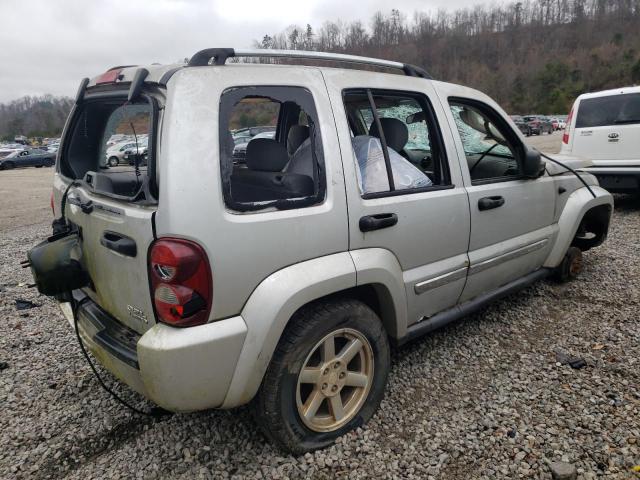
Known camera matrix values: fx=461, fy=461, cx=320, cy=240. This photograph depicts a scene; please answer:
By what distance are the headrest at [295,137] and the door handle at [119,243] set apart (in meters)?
1.40

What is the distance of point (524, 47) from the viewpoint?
9181 cm

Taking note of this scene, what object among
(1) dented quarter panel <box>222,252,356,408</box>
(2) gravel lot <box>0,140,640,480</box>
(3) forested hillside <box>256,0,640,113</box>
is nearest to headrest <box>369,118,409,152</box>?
(1) dented quarter panel <box>222,252,356,408</box>

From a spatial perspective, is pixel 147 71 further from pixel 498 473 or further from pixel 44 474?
pixel 498 473

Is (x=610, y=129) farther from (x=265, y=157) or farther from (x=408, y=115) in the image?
(x=265, y=157)

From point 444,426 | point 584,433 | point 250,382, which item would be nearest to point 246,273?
point 250,382

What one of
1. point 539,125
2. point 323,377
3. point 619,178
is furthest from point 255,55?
point 539,125

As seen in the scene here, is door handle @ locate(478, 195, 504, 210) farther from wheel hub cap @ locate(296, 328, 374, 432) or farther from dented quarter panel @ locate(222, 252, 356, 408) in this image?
dented quarter panel @ locate(222, 252, 356, 408)

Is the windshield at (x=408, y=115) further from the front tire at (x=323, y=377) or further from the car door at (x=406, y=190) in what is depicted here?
the front tire at (x=323, y=377)

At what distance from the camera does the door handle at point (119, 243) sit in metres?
Answer: 1.96

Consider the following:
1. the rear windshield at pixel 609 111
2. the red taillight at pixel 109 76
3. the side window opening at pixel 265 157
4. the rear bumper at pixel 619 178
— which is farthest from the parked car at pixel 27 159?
the side window opening at pixel 265 157

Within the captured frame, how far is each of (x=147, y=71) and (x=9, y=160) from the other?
34533 mm

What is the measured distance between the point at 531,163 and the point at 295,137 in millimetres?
1678

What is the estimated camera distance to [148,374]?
189cm

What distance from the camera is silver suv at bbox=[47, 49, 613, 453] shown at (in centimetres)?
188
